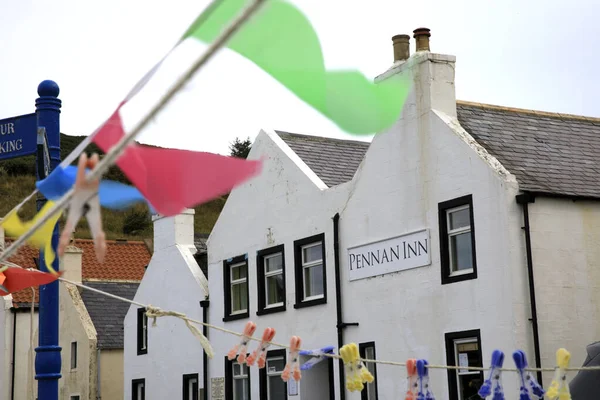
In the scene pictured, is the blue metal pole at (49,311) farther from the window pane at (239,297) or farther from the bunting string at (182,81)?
the window pane at (239,297)

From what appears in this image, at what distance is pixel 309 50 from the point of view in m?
3.11

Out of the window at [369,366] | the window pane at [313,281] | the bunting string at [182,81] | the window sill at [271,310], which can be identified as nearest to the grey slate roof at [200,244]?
the window sill at [271,310]

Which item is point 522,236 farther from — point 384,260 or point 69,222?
point 69,222

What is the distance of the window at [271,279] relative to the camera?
19781 mm

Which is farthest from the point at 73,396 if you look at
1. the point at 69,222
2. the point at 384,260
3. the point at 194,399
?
the point at 69,222

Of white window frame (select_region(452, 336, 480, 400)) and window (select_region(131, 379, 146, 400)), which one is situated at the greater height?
white window frame (select_region(452, 336, 480, 400))

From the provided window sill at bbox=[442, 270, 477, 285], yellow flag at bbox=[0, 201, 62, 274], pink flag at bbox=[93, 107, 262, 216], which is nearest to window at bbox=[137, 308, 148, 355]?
window sill at bbox=[442, 270, 477, 285]

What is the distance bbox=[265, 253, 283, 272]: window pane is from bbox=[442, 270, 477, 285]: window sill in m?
5.10

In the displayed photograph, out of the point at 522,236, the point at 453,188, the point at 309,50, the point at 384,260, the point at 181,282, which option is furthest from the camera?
the point at 181,282

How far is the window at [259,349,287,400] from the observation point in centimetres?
1961

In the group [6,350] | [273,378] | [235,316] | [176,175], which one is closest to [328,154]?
[235,316]

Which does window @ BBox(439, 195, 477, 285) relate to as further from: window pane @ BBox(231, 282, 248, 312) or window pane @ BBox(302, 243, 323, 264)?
window pane @ BBox(231, 282, 248, 312)

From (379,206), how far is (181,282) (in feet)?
26.3

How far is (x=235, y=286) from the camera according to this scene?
21422 mm
